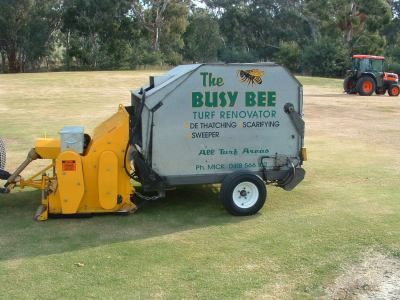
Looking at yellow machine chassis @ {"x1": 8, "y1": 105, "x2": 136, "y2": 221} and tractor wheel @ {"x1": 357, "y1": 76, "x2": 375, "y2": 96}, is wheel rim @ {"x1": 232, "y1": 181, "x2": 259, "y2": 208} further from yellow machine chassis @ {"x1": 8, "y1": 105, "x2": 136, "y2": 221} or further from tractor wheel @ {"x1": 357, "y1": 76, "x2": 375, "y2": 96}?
tractor wheel @ {"x1": 357, "y1": 76, "x2": 375, "y2": 96}

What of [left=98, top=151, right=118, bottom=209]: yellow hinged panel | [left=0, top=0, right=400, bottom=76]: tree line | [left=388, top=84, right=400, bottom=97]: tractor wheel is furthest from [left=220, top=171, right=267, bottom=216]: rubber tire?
[left=0, top=0, right=400, bottom=76]: tree line

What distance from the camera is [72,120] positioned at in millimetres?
15539

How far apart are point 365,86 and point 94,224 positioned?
21.4 metres

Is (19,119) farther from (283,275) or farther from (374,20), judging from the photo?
(374,20)

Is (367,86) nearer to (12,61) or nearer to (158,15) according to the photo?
(158,15)

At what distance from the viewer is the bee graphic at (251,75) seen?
21.0ft

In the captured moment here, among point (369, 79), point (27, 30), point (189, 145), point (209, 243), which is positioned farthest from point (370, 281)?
point (27, 30)

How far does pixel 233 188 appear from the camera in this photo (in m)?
6.39

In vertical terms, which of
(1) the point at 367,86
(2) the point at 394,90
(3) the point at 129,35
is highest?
(3) the point at 129,35

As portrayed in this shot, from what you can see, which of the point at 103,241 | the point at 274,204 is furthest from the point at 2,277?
the point at 274,204

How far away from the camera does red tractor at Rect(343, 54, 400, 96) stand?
82.6 feet

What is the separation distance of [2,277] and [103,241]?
1.18 m

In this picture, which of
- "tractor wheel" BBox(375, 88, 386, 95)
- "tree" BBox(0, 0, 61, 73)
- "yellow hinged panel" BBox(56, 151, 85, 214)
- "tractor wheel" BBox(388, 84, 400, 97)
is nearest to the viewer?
"yellow hinged panel" BBox(56, 151, 85, 214)

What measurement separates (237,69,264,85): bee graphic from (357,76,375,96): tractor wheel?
19.9 meters
